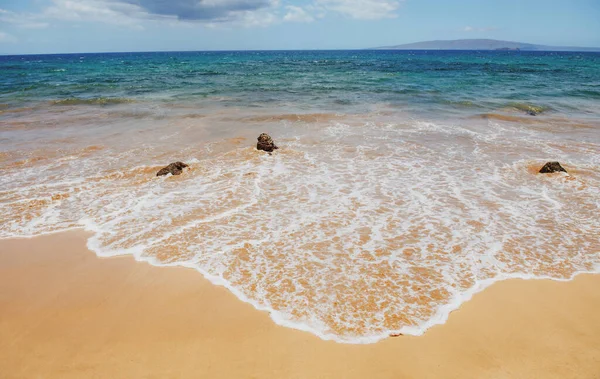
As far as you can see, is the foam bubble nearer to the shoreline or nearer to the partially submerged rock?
the shoreline

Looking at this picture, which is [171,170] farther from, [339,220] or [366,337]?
[366,337]

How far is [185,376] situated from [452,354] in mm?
2886

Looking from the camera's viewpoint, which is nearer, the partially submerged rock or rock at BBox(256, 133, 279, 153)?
rock at BBox(256, 133, 279, 153)

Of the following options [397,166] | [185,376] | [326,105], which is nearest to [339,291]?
[185,376]

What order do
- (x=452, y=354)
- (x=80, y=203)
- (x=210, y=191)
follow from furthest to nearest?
(x=210, y=191) → (x=80, y=203) → (x=452, y=354)

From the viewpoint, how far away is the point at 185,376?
12.1 feet

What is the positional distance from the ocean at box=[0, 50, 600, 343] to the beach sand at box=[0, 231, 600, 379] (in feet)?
0.84

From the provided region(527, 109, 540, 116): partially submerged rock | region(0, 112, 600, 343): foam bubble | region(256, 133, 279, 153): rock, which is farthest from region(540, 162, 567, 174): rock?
region(527, 109, 540, 116): partially submerged rock

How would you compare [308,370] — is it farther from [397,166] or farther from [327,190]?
[397,166]

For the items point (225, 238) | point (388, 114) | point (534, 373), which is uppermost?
point (388, 114)

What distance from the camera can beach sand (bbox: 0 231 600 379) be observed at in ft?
12.3

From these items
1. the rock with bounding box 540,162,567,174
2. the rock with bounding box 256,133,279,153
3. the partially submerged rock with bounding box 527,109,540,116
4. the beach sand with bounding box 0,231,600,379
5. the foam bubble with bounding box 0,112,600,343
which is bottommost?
the beach sand with bounding box 0,231,600,379

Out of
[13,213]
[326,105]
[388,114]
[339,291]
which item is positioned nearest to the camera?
[339,291]

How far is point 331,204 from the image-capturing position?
A: 25.1ft
